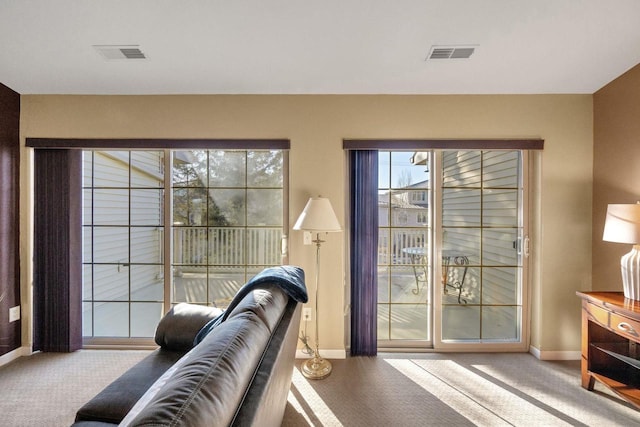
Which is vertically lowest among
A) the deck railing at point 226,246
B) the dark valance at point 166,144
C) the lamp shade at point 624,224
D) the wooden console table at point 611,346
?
the wooden console table at point 611,346

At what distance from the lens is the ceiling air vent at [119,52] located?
1.99m

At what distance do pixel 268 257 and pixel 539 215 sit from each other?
2.57 m

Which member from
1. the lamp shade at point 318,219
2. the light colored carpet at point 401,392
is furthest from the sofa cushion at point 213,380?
the light colored carpet at point 401,392

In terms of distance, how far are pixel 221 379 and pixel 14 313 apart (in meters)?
3.06

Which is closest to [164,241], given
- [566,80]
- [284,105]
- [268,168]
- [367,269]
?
[268,168]

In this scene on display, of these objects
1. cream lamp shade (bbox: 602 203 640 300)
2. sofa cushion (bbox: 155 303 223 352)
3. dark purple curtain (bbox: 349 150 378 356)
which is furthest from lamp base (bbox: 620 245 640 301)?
sofa cushion (bbox: 155 303 223 352)

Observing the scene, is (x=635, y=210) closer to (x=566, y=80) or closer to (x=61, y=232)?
(x=566, y=80)

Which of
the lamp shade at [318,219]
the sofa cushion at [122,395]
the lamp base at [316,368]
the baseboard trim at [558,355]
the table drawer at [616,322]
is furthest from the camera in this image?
Answer: the baseboard trim at [558,355]

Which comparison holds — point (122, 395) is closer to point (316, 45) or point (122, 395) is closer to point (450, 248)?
point (316, 45)

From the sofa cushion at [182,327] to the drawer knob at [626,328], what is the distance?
268 cm

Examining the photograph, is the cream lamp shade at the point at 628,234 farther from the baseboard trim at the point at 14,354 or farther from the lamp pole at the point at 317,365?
the baseboard trim at the point at 14,354

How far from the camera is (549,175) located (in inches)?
102

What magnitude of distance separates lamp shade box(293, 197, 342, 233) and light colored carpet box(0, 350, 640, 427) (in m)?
1.22

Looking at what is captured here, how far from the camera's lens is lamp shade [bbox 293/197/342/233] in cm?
216
